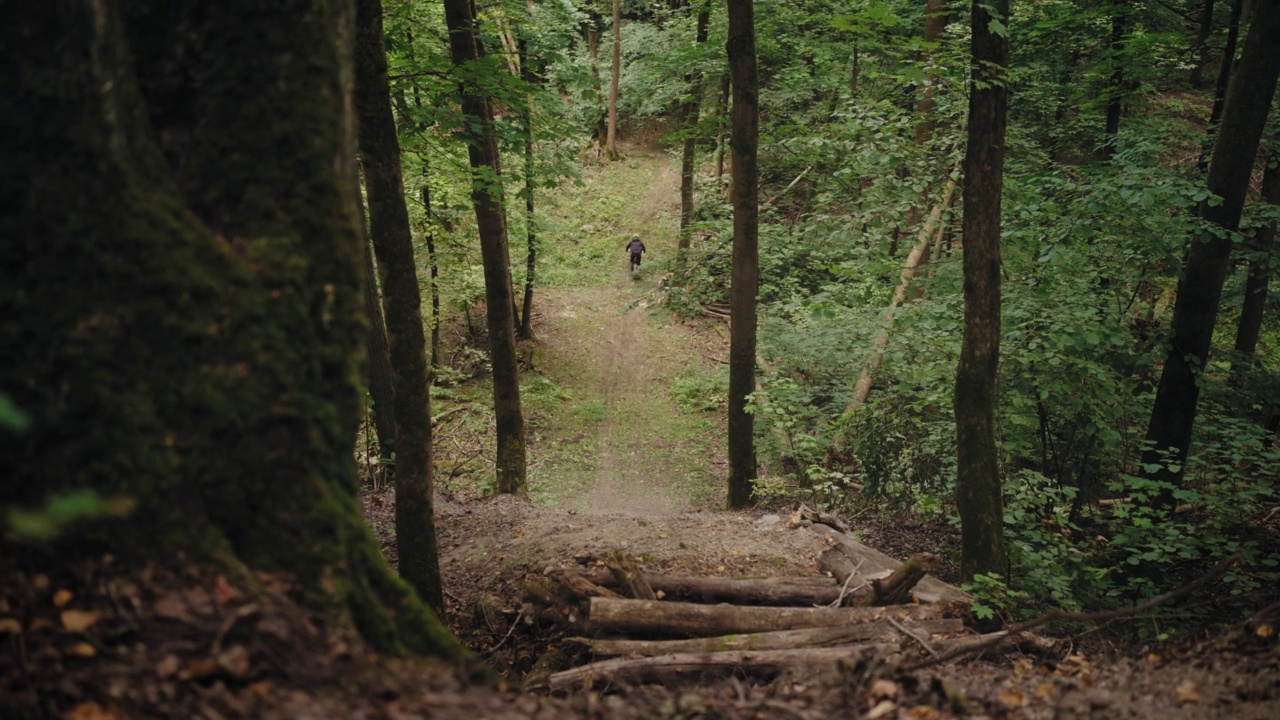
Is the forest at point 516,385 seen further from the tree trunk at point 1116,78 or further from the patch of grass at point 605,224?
the patch of grass at point 605,224

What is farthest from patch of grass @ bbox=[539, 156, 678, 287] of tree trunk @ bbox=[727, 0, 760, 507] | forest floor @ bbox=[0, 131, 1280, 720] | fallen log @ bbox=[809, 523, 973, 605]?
fallen log @ bbox=[809, 523, 973, 605]

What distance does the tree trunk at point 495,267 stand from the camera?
9.23 m

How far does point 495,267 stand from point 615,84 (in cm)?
2127

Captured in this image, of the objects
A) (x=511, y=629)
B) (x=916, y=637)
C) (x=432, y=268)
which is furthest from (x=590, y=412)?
(x=916, y=637)

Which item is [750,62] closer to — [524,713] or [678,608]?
[678,608]

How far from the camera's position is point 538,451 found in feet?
62.2

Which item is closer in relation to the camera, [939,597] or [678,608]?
[678,608]

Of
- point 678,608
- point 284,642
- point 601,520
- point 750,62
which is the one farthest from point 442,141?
point 284,642

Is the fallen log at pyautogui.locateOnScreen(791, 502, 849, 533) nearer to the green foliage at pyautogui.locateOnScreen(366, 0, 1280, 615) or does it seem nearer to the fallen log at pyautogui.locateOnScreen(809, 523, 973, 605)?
the fallen log at pyautogui.locateOnScreen(809, 523, 973, 605)

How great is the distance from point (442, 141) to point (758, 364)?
919 cm

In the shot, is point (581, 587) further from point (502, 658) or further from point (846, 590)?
point (846, 590)

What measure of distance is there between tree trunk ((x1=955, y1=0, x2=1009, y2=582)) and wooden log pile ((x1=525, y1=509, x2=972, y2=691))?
0.88 metres

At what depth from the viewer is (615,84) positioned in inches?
1160

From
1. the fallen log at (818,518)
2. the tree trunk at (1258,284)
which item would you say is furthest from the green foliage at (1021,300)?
the fallen log at (818,518)
